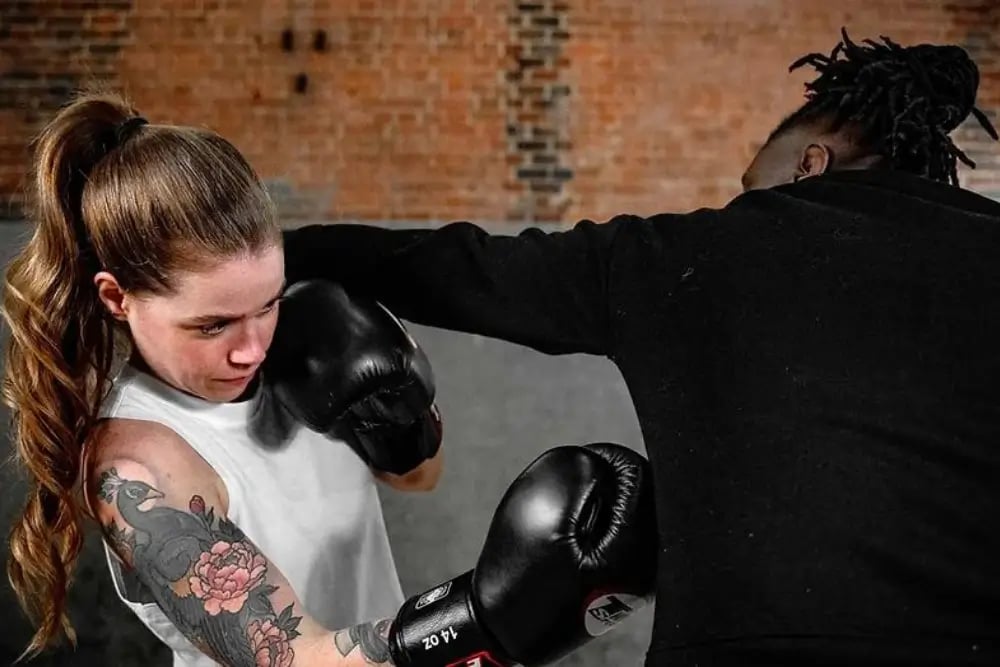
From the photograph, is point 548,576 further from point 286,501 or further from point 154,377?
point 154,377

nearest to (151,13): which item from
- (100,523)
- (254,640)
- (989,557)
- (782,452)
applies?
(100,523)

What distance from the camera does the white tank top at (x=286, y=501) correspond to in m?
1.40

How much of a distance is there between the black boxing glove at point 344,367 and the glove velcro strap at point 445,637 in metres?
0.31

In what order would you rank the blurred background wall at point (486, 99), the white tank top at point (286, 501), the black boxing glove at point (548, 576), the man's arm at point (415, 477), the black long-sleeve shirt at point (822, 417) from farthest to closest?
the blurred background wall at point (486, 99) → the man's arm at point (415, 477) → the white tank top at point (286, 501) → the black boxing glove at point (548, 576) → the black long-sleeve shirt at point (822, 417)

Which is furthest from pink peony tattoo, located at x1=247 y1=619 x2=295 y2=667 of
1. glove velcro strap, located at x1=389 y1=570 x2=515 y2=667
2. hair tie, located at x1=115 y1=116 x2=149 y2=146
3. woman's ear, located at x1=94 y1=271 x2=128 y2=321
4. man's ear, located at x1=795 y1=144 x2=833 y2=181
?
man's ear, located at x1=795 y1=144 x2=833 y2=181

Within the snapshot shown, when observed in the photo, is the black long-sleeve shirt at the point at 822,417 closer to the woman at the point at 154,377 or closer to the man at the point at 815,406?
the man at the point at 815,406

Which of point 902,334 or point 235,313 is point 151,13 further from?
Result: point 902,334

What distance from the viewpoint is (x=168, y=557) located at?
1.25 m

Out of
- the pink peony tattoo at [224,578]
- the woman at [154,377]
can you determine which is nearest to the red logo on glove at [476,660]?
the woman at [154,377]

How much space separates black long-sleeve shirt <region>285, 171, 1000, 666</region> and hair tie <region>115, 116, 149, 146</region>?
628 mm

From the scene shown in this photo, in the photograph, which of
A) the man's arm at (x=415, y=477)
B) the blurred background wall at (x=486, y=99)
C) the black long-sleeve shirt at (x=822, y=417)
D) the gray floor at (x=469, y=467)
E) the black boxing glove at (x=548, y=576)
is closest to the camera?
the black long-sleeve shirt at (x=822, y=417)

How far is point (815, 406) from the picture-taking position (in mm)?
1127

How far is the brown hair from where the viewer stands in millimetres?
1252

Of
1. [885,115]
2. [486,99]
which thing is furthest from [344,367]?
[486,99]
